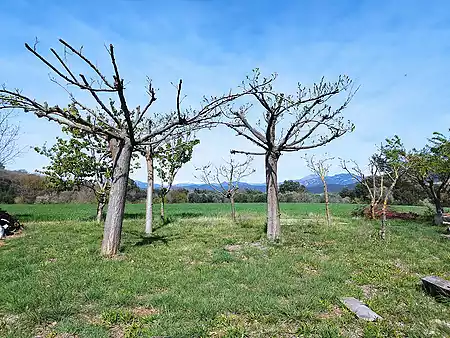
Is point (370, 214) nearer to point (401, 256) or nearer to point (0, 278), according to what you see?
point (401, 256)

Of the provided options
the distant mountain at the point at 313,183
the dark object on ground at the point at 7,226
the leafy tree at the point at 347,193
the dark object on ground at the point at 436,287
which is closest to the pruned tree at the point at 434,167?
the distant mountain at the point at 313,183

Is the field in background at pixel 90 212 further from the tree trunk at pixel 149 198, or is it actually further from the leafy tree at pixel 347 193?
the leafy tree at pixel 347 193

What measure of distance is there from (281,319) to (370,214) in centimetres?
1869

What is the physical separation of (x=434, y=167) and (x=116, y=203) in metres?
14.1

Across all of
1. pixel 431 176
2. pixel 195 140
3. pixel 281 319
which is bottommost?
pixel 281 319

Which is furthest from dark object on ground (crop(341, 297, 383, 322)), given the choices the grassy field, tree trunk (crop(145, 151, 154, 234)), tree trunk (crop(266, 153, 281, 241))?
tree trunk (crop(145, 151, 154, 234))

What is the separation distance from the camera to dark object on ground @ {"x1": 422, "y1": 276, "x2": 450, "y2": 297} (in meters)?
4.75

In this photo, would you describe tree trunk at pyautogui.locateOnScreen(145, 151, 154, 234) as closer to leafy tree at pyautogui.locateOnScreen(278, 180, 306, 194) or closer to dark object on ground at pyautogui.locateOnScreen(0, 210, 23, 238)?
dark object on ground at pyautogui.locateOnScreen(0, 210, 23, 238)

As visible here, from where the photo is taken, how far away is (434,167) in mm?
14641

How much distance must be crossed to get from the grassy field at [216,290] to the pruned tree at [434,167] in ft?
20.2

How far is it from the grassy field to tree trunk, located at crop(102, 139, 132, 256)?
35 centimetres

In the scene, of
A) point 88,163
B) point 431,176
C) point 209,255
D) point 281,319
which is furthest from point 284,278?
point 431,176

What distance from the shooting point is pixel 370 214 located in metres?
20.5

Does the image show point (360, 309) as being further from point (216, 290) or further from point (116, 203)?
point (116, 203)
